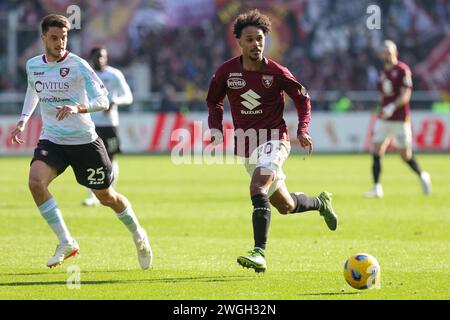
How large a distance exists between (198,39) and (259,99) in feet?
95.0

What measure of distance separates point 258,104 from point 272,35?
28.2m

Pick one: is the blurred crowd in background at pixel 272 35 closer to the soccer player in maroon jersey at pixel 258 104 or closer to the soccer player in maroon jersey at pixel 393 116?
the soccer player in maroon jersey at pixel 393 116

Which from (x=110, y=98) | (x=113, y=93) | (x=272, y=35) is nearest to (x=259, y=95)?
(x=110, y=98)

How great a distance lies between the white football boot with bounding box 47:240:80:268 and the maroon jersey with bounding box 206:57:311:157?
1.85 metres

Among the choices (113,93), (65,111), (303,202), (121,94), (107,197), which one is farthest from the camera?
(113,93)

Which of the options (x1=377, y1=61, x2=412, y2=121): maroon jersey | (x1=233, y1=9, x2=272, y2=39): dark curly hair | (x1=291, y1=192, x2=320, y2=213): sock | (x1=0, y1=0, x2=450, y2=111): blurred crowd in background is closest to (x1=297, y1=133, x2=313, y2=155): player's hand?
(x1=291, y1=192, x2=320, y2=213): sock

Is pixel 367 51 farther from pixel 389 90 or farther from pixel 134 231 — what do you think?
pixel 134 231

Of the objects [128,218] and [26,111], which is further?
[26,111]

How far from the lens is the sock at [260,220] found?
9.38 m

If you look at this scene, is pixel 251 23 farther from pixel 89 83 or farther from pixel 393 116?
pixel 393 116

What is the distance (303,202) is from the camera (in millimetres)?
10578

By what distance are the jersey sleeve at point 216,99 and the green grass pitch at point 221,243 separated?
57.5 inches

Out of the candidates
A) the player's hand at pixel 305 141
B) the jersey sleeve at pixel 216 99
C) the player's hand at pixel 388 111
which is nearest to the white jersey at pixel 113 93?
the player's hand at pixel 388 111
